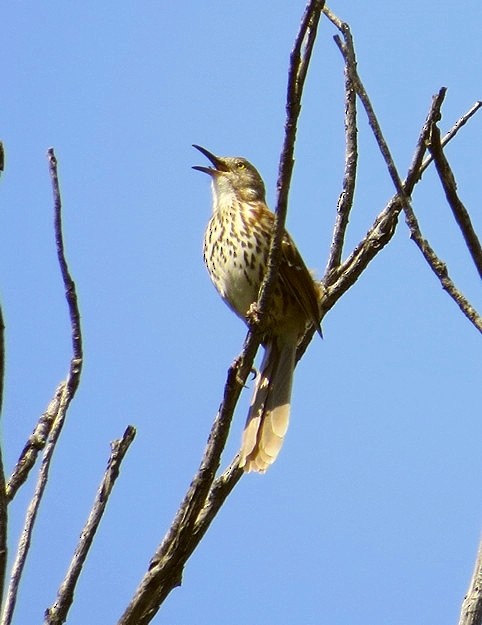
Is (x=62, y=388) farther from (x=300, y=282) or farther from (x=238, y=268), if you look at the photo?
(x=238, y=268)

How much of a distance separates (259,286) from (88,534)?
258cm

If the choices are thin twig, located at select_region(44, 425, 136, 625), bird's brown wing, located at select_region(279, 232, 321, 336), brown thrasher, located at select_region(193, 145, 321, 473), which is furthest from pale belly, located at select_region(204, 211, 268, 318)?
thin twig, located at select_region(44, 425, 136, 625)

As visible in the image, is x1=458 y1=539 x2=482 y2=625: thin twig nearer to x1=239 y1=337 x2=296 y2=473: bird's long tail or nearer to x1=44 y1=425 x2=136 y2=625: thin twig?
x1=44 y1=425 x2=136 y2=625: thin twig

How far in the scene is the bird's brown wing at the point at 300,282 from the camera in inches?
194

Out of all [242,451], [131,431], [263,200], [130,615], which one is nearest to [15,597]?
[130,615]

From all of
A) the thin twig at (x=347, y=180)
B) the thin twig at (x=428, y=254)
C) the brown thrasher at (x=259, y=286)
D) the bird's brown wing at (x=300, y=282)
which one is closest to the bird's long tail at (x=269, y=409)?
the brown thrasher at (x=259, y=286)

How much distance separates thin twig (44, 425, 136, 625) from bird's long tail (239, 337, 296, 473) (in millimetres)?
1108

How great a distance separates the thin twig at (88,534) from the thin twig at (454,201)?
1.10 metres

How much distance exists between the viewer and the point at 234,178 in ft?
19.6

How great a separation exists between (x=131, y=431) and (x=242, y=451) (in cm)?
124

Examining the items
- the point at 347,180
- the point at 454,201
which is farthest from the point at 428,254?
the point at 347,180

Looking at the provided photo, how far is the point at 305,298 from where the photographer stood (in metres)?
4.96

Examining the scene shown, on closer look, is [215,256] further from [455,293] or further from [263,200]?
[455,293]

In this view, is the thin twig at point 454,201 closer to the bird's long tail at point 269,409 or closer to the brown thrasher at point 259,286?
the bird's long tail at point 269,409
